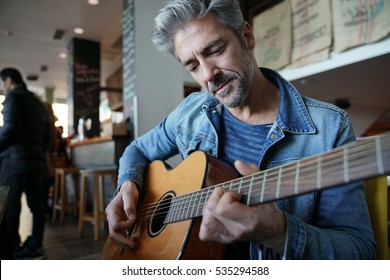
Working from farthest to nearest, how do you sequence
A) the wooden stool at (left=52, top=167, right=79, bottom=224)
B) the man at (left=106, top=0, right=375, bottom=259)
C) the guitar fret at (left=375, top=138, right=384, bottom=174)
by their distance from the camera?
the wooden stool at (left=52, top=167, right=79, bottom=224), the man at (left=106, top=0, right=375, bottom=259), the guitar fret at (left=375, top=138, right=384, bottom=174)

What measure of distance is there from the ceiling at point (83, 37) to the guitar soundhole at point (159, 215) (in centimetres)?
114

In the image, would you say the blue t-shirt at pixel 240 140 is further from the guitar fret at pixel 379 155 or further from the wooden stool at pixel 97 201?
the wooden stool at pixel 97 201

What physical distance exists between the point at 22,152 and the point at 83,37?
7.67ft

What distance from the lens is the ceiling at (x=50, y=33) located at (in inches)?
69.4

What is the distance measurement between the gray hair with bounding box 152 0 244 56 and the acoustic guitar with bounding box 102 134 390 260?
0.88ft

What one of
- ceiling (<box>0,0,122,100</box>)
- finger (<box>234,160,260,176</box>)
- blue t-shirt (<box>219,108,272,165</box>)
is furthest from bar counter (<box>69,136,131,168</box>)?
finger (<box>234,160,260,176</box>)

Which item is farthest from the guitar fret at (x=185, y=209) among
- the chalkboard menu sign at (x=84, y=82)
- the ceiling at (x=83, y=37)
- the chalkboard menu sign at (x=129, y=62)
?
the chalkboard menu sign at (x=84, y=82)

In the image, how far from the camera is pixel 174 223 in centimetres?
50

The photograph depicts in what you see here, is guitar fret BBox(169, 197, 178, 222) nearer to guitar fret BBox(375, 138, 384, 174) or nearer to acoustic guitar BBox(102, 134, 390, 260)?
acoustic guitar BBox(102, 134, 390, 260)

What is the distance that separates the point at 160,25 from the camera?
1.88ft

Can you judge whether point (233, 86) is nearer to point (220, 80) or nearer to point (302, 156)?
point (220, 80)

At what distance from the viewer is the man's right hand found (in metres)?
0.58

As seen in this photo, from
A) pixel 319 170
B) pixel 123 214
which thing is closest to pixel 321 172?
pixel 319 170
